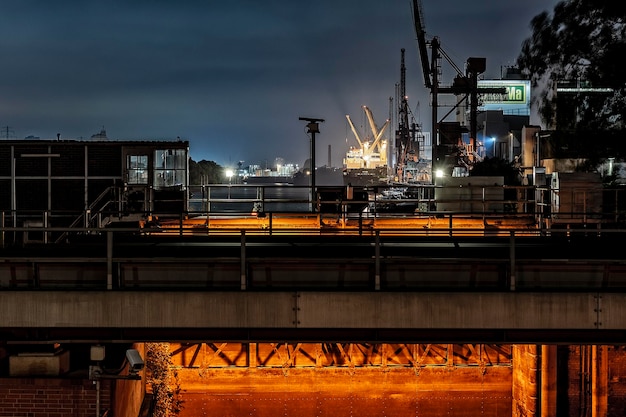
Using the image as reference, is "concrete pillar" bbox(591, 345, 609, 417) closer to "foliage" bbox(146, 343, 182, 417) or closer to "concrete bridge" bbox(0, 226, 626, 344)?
"concrete bridge" bbox(0, 226, 626, 344)

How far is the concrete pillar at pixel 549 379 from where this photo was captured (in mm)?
19516

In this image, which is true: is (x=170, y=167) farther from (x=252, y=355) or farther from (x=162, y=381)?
(x=162, y=381)

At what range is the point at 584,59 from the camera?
86.7 feet

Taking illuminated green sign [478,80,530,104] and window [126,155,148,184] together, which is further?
illuminated green sign [478,80,530,104]

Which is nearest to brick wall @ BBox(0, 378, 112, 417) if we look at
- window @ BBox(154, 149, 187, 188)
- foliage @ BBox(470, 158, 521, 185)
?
window @ BBox(154, 149, 187, 188)

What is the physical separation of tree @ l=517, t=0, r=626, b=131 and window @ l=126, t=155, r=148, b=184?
1513cm

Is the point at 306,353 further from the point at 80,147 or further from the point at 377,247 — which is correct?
the point at 80,147

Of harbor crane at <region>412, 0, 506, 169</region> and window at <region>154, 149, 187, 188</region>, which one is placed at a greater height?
harbor crane at <region>412, 0, 506, 169</region>

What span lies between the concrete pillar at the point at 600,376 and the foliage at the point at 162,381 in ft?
34.7

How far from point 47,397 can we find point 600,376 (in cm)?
1335

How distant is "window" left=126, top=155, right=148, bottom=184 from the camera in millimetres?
31562

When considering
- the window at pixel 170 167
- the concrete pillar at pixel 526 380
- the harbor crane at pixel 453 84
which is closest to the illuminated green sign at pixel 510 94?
the harbor crane at pixel 453 84

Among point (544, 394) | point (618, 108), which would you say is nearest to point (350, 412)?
point (544, 394)

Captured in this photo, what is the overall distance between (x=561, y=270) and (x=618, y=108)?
15.1 metres
